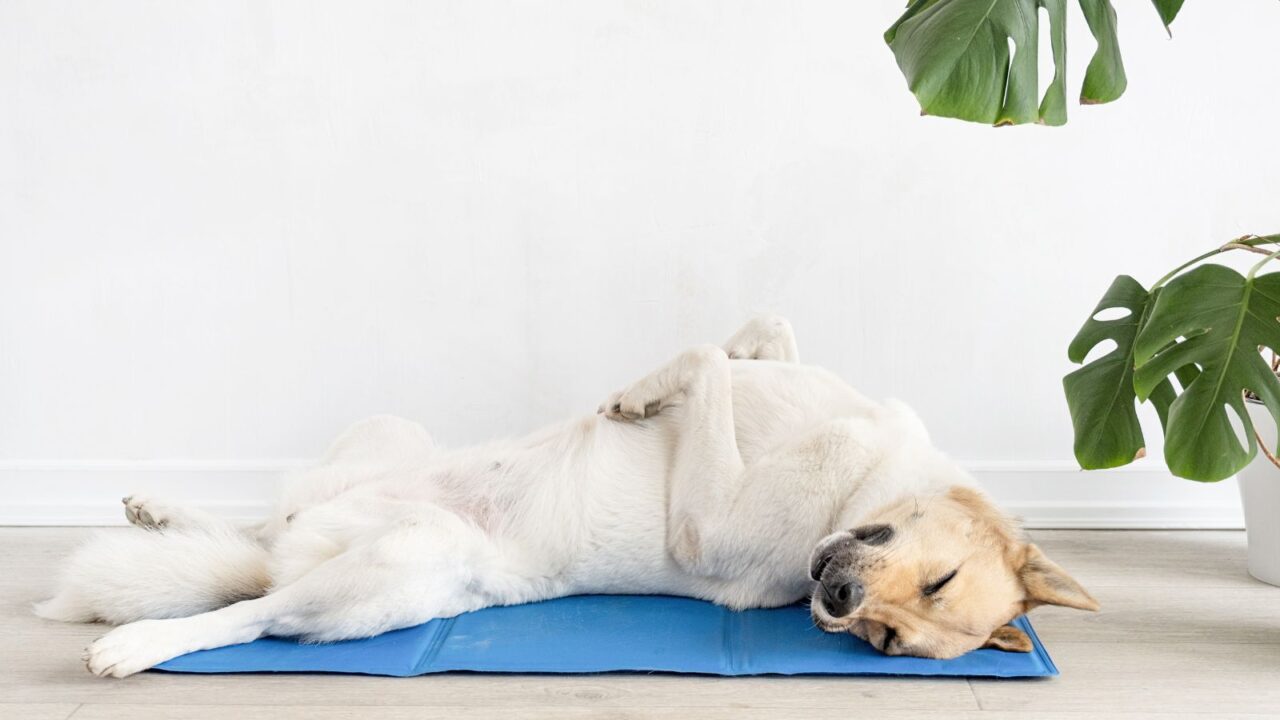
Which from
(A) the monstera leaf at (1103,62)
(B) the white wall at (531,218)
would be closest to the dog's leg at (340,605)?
(B) the white wall at (531,218)

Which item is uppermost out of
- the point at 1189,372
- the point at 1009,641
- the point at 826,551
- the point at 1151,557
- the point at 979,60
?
the point at 979,60

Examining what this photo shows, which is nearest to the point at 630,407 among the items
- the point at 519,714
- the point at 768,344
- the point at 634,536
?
the point at 634,536

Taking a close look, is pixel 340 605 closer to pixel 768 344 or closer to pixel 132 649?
pixel 132 649

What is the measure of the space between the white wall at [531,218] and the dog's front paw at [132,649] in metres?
1.33

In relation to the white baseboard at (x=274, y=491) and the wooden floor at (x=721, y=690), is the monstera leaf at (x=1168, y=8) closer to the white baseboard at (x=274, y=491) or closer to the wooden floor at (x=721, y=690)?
the wooden floor at (x=721, y=690)

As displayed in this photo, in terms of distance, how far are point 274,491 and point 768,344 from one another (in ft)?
5.53

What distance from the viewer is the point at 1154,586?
286 centimetres

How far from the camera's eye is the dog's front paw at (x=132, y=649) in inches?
84.7

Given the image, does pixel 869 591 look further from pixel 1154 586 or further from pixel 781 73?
pixel 781 73

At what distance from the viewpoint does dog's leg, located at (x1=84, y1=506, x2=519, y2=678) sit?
2205 mm

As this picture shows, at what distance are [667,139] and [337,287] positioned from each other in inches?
44.6

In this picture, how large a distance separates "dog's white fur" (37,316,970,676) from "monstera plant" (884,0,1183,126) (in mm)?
751

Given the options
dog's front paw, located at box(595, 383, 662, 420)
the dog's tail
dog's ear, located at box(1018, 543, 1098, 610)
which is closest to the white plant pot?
dog's ear, located at box(1018, 543, 1098, 610)

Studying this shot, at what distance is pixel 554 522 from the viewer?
8.36 ft
